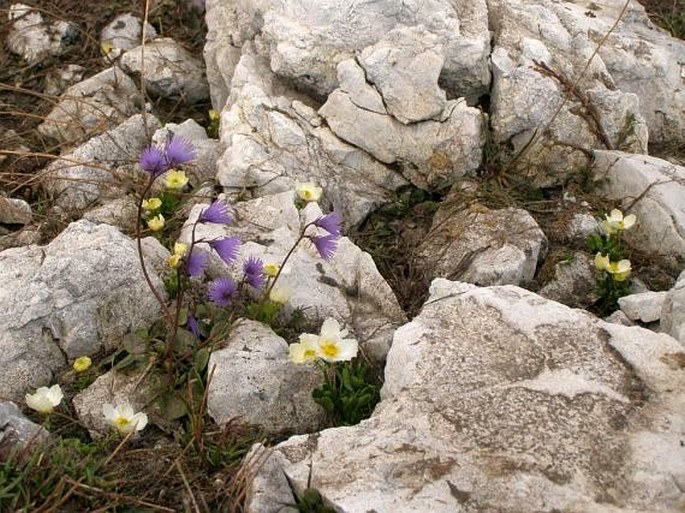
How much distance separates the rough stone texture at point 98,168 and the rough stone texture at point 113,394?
127 centimetres

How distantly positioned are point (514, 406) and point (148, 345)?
139 cm

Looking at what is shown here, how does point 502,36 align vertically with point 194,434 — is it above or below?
above

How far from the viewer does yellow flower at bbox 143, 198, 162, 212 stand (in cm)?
429

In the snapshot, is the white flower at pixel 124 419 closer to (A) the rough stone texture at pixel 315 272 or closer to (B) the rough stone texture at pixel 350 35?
(A) the rough stone texture at pixel 315 272

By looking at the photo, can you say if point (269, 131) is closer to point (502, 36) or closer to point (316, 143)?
point (316, 143)

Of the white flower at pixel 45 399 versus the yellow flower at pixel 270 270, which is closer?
the white flower at pixel 45 399

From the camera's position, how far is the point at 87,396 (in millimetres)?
3414

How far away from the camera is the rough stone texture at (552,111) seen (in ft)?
15.2

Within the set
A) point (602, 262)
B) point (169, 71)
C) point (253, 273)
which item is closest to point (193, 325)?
point (253, 273)

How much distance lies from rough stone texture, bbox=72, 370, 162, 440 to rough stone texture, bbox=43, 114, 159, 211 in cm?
127

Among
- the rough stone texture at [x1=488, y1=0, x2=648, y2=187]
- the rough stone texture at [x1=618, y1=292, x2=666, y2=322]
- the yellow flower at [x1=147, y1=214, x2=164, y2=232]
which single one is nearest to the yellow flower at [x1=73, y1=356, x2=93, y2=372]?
the yellow flower at [x1=147, y1=214, x2=164, y2=232]

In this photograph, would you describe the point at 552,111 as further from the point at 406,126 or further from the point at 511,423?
the point at 511,423

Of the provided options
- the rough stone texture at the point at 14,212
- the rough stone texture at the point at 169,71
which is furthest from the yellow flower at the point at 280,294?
the rough stone texture at the point at 169,71

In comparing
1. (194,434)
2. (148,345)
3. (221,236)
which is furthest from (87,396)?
(221,236)
